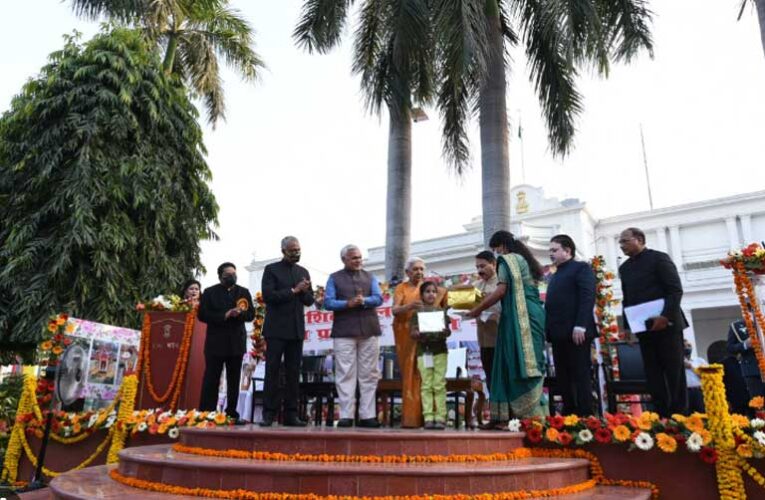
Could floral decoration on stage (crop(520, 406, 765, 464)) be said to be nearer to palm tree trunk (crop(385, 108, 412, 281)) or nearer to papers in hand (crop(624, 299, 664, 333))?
papers in hand (crop(624, 299, 664, 333))

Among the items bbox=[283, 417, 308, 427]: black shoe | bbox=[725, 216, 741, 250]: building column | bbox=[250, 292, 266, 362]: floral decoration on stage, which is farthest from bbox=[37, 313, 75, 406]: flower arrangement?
bbox=[725, 216, 741, 250]: building column

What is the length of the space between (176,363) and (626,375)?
522 centimetres

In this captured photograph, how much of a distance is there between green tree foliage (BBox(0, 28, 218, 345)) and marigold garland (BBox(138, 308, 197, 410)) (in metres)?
4.98

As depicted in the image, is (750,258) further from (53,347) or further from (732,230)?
(732,230)

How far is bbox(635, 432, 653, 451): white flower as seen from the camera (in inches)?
150

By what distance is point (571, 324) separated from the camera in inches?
177

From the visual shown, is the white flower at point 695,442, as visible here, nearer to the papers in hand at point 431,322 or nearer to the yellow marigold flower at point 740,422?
the yellow marigold flower at point 740,422

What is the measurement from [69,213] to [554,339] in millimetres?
10850

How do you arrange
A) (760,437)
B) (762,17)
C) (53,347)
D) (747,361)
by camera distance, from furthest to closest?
(762,17) < (53,347) < (747,361) < (760,437)

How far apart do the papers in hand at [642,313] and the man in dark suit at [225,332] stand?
140 inches

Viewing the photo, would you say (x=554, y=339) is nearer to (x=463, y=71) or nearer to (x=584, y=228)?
(x=463, y=71)

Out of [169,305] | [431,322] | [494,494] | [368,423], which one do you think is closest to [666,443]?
[494,494]

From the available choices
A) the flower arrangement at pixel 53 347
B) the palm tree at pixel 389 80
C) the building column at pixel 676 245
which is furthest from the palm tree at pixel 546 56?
the building column at pixel 676 245

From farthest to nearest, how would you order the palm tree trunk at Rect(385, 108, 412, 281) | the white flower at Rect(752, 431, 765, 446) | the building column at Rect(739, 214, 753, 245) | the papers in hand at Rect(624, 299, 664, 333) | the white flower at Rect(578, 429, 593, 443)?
the building column at Rect(739, 214, 753, 245) < the palm tree trunk at Rect(385, 108, 412, 281) < the papers in hand at Rect(624, 299, 664, 333) < the white flower at Rect(578, 429, 593, 443) < the white flower at Rect(752, 431, 765, 446)
